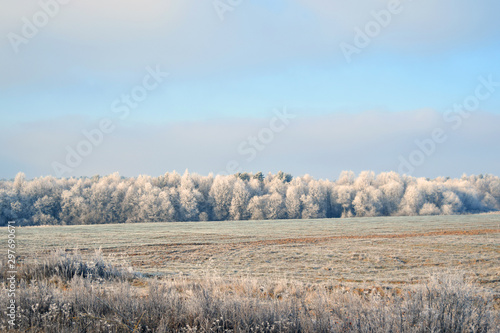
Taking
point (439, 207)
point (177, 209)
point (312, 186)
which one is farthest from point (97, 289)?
point (439, 207)

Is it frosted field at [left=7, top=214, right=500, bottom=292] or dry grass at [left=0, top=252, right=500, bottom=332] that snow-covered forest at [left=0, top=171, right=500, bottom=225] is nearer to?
frosted field at [left=7, top=214, right=500, bottom=292]

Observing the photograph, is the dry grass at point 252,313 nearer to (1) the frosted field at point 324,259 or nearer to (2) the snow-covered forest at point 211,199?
(1) the frosted field at point 324,259

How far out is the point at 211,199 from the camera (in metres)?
77.1

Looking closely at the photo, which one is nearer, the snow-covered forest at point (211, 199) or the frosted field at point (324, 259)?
the frosted field at point (324, 259)

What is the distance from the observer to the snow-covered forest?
6538cm

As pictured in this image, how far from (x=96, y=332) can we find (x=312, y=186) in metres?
76.1

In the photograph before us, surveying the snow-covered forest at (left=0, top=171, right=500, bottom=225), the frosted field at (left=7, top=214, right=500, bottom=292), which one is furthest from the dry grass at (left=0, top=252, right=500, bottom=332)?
the snow-covered forest at (left=0, top=171, right=500, bottom=225)

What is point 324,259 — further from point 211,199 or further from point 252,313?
point 211,199

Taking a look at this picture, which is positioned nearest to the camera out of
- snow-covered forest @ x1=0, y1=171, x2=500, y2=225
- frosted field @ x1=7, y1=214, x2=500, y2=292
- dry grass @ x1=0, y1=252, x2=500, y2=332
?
dry grass @ x1=0, y1=252, x2=500, y2=332

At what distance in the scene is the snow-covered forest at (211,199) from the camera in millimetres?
65375

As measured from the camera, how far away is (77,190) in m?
68.9

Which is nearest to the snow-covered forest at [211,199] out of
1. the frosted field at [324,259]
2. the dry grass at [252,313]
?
the frosted field at [324,259]

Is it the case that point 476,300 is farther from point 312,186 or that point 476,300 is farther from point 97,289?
point 312,186

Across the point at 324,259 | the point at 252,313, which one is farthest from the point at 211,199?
the point at 252,313
